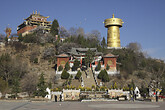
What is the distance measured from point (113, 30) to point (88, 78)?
115 feet

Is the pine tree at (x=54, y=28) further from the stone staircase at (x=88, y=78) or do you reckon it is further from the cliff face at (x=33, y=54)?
the stone staircase at (x=88, y=78)

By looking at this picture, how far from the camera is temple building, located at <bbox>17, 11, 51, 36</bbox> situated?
83.8 m

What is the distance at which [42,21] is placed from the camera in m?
88.2

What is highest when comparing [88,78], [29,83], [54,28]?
[54,28]

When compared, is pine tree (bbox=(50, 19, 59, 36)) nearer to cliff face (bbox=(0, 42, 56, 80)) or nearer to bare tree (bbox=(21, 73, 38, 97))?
cliff face (bbox=(0, 42, 56, 80))

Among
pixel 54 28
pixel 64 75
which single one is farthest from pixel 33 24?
pixel 64 75

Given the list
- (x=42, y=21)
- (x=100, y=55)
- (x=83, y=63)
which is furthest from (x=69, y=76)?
(x=42, y=21)

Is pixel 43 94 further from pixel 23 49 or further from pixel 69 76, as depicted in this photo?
pixel 23 49

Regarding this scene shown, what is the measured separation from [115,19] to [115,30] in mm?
4124

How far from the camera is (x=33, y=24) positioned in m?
86.4

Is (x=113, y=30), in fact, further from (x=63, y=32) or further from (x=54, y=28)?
(x=54, y=28)

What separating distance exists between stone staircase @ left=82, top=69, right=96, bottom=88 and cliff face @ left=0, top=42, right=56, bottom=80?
28.0 feet

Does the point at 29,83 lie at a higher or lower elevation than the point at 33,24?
lower

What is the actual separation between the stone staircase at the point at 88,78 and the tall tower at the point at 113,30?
27429 millimetres
